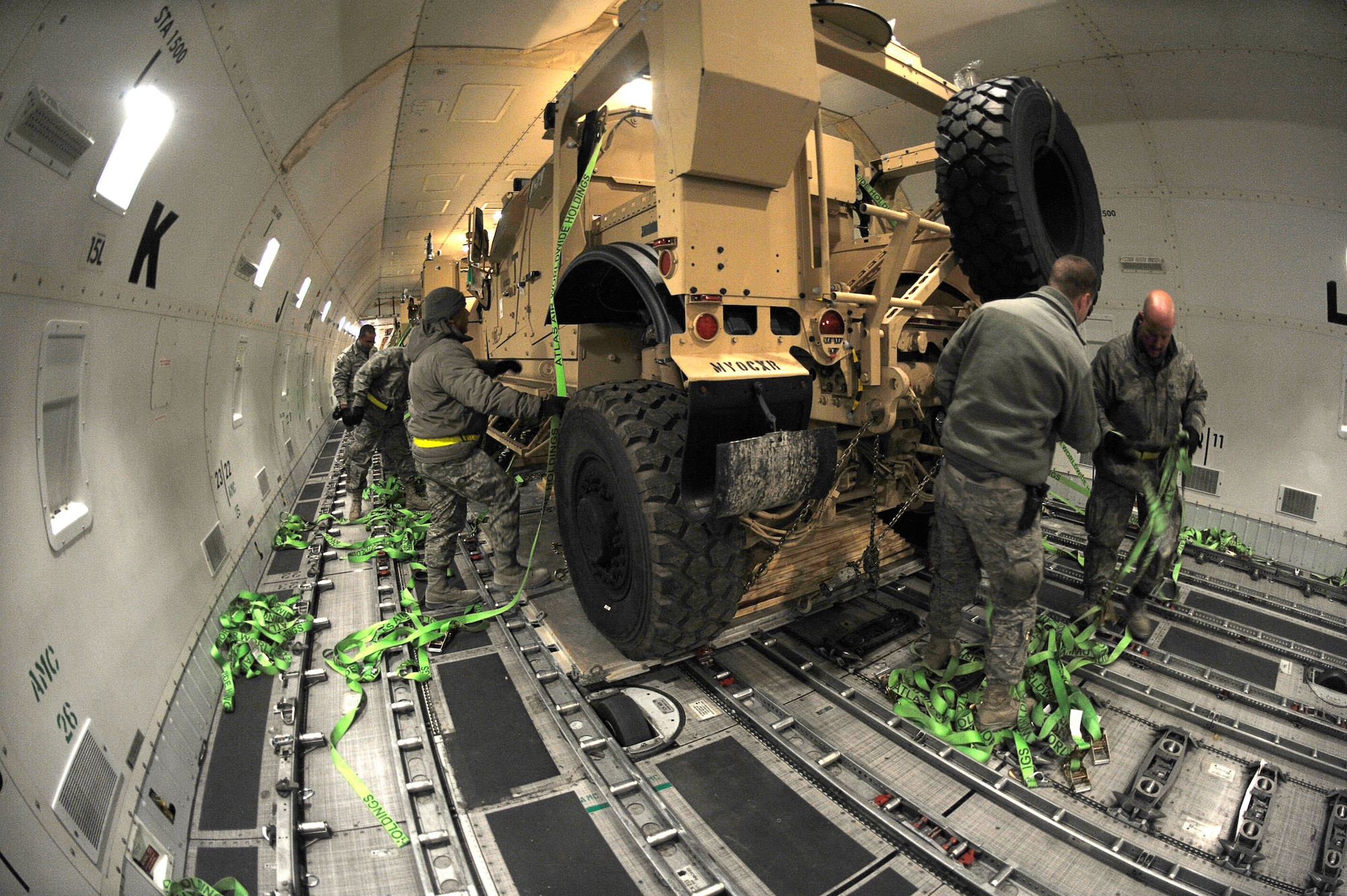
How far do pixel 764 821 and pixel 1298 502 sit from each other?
568 cm

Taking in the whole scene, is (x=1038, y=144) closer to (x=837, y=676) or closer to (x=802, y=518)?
(x=802, y=518)

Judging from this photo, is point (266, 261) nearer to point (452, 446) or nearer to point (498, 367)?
point (498, 367)

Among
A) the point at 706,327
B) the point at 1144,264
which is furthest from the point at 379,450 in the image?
the point at 1144,264

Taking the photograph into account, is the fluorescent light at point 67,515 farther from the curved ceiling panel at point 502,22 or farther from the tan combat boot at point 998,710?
the tan combat boot at point 998,710

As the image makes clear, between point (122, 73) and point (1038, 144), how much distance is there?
399cm

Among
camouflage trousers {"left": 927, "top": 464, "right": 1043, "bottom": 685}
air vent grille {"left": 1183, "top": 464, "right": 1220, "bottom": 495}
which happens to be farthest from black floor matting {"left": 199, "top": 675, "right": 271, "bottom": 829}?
air vent grille {"left": 1183, "top": 464, "right": 1220, "bottom": 495}

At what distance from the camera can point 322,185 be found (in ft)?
17.6

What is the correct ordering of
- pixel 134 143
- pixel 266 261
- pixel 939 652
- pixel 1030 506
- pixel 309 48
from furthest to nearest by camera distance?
pixel 266 261 < pixel 309 48 < pixel 939 652 < pixel 1030 506 < pixel 134 143

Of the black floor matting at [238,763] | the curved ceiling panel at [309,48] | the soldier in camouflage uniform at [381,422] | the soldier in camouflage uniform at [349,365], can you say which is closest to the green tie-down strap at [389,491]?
the soldier in camouflage uniform at [381,422]

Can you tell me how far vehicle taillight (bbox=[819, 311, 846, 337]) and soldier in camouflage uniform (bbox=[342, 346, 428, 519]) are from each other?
451cm

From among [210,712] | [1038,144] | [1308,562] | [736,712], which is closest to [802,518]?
[736,712]

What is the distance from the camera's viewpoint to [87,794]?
5.80ft

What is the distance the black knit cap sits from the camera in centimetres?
412

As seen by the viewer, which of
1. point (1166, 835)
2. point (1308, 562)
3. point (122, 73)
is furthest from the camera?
point (1308, 562)
